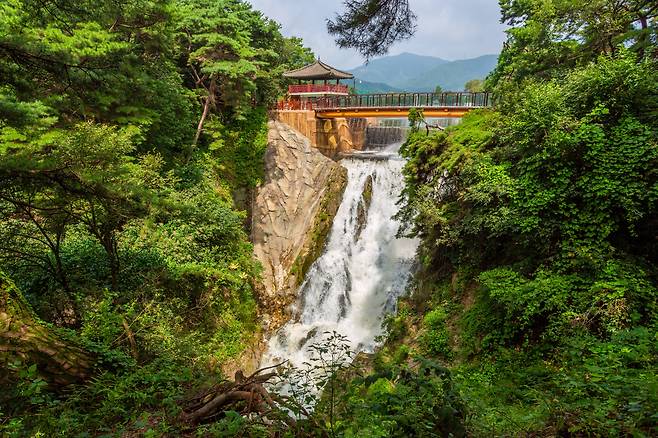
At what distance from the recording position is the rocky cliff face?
1678cm

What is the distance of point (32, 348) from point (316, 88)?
22.5 metres

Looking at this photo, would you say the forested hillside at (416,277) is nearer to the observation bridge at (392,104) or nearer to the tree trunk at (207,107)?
the tree trunk at (207,107)

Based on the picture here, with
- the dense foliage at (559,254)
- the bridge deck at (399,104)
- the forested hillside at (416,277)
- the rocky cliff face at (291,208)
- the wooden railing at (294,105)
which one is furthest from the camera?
the wooden railing at (294,105)

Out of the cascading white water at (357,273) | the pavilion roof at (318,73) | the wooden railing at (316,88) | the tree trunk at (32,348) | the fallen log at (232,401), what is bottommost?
the cascading white water at (357,273)

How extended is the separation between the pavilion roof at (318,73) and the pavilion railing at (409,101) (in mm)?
3448

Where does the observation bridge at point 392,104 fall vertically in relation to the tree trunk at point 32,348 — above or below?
above

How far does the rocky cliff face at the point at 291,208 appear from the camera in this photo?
55.1ft

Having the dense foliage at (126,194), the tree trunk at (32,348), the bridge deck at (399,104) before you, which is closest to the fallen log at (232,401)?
the dense foliage at (126,194)

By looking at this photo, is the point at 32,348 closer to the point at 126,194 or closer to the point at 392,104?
the point at 126,194

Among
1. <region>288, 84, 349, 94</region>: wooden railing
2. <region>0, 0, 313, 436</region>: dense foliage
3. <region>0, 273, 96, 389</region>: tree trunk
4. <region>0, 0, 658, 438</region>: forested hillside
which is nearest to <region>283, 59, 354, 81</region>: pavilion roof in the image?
<region>288, 84, 349, 94</region>: wooden railing

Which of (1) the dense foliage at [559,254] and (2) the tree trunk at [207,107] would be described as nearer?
(1) the dense foliage at [559,254]

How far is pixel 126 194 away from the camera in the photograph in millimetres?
5035

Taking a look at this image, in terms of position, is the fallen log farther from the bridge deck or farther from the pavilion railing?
the bridge deck

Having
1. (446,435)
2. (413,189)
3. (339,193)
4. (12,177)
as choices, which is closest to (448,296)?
(413,189)
